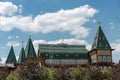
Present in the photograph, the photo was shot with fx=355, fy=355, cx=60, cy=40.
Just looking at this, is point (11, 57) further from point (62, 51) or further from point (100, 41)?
point (100, 41)

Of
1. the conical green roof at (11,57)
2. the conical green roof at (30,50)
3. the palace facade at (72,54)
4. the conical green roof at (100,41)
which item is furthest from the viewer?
the conical green roof at (11,57)

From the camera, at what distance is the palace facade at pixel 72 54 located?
364 feet

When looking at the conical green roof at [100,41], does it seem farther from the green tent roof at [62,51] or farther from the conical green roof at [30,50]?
the conical green roof at [30,50]

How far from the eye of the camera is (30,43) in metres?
116

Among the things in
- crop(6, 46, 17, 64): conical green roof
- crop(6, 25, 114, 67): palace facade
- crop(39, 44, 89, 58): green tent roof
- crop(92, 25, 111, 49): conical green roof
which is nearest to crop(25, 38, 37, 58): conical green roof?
crop(6, 25, 114, 67): palace facade

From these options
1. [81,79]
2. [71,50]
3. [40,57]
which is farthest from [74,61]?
[81,79]

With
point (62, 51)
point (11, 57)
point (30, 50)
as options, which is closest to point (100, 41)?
point (62, 51)

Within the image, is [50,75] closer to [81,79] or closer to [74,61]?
[81,79]

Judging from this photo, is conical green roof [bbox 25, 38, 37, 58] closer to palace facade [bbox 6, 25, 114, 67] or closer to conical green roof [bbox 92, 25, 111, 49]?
palace facade [bbox 6, 25, 114, 67]

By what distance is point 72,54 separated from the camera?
115 m

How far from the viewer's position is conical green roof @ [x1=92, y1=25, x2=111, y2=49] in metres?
112

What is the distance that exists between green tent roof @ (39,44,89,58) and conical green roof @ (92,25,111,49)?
14.8 ft

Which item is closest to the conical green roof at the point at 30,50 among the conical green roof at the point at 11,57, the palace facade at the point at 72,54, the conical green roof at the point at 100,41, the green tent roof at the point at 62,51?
the palace facade at the point at 72,54

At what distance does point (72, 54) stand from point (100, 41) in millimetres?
9988
